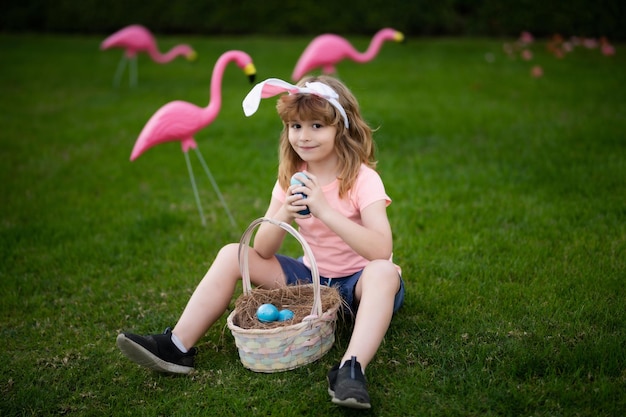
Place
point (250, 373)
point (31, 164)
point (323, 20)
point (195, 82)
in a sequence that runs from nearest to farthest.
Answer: point (250, 373) → point (31, 164) → point (195, 82) → point (323, 20)

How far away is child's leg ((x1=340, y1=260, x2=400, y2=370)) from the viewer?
2.23 m

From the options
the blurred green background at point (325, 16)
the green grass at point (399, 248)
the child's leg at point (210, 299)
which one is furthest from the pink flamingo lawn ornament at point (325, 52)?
the blurred green background at point (325, 16)

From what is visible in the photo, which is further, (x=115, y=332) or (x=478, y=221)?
(x=478, y=221)

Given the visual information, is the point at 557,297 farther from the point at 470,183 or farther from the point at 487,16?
the point at 487,16

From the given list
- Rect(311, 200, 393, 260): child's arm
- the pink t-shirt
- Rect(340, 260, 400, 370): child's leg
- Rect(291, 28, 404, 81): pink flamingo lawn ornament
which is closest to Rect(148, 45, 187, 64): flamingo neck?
Rect(291, 28, 404, 81): pink flamingo lawn ornament

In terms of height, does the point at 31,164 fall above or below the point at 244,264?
below

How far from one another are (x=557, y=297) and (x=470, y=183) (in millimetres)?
1709

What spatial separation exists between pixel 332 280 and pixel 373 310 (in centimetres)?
41

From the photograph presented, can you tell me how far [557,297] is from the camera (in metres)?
2.82

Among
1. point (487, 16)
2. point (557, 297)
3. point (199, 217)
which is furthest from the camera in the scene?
point (487, 16)

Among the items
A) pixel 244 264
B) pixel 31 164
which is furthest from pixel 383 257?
pixel 31 164

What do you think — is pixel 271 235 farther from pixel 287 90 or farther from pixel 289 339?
pixel 287 90

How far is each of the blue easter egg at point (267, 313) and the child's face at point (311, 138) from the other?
2.00 feet

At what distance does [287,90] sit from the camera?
242 cm
